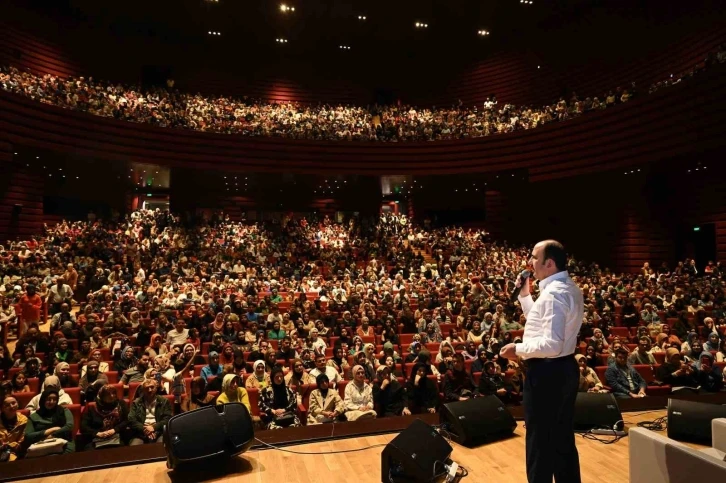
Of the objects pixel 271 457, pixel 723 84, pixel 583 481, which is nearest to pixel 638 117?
pixel 723 84

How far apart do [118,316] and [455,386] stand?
16.7 feet

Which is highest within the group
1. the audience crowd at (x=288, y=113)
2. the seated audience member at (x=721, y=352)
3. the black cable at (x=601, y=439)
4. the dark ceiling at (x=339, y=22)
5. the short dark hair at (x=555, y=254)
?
the dark ceiling at (x=339, y=22)

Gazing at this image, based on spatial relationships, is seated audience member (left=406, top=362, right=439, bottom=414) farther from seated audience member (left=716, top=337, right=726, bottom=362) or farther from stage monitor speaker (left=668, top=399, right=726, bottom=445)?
seated audience member (left=716, top=337, right=726, bottom=362)

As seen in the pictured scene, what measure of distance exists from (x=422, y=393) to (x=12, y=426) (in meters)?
3.54

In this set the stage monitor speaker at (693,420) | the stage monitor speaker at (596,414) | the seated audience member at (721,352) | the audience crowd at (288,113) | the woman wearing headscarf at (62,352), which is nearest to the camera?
the stage monitor speaker at (693,420)

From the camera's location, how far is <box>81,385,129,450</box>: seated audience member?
3715 millimetres

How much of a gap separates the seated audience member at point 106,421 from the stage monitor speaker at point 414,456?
2397 mm

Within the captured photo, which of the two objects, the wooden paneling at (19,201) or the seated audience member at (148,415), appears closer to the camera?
the seated audience member at (148,415)

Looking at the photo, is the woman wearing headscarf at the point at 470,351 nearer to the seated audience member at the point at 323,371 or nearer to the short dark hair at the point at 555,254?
the seated audience member at the point at 323,371

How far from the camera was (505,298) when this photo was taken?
8805 millimetres

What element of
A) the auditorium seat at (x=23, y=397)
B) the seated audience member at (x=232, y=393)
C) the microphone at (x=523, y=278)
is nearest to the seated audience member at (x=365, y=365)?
the seated audience member at (x=232, y=393)

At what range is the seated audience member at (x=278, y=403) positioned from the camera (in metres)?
4.33

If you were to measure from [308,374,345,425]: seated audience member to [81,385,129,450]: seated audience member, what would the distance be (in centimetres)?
157

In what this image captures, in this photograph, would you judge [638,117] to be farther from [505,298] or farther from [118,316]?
[118,316]
